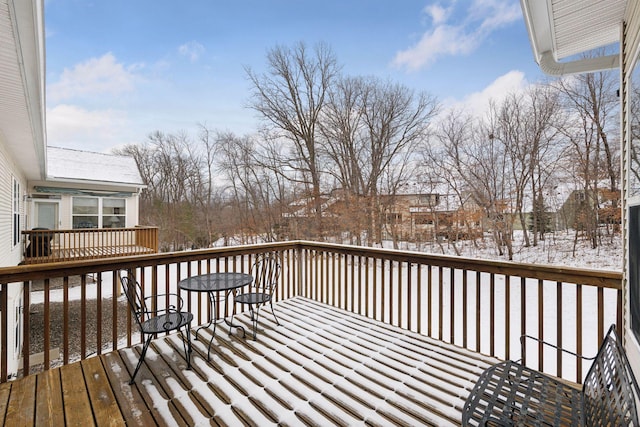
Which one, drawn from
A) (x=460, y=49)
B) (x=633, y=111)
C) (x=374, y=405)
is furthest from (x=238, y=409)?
(x=460, y=49)

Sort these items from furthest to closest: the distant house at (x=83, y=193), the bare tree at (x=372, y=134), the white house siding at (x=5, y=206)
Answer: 1. the bare tree at (x=372, y=134)
2. the distant house at (x=83, y=193)
3. the white house siding at (x=5, y=206)

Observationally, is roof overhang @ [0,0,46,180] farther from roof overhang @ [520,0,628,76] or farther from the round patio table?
roof overhang @ [520,0,628,76]

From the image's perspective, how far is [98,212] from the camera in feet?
37.9

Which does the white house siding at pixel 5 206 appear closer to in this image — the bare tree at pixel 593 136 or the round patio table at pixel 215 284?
the round patio table at pixel 215 284

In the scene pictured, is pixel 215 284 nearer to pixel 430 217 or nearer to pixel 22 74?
pixel 22 74

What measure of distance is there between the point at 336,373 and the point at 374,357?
477 mm

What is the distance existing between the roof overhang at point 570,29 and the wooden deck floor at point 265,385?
9.21 ft

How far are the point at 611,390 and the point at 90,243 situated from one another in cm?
1314

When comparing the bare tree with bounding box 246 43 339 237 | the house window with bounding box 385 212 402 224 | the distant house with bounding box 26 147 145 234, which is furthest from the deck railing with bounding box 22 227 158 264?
the house window with bounding box 385 212 402 224

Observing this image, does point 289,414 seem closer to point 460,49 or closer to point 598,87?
point 598,87

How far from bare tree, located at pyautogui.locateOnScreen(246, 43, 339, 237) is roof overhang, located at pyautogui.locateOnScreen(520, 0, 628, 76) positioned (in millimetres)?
11041

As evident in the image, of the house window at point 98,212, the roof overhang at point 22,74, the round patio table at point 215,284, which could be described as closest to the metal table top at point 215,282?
the round patio table at point 215,284

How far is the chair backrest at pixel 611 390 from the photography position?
1141mm

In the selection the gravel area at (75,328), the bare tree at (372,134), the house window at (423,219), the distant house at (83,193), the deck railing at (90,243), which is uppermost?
the bare tree at (372,134)
